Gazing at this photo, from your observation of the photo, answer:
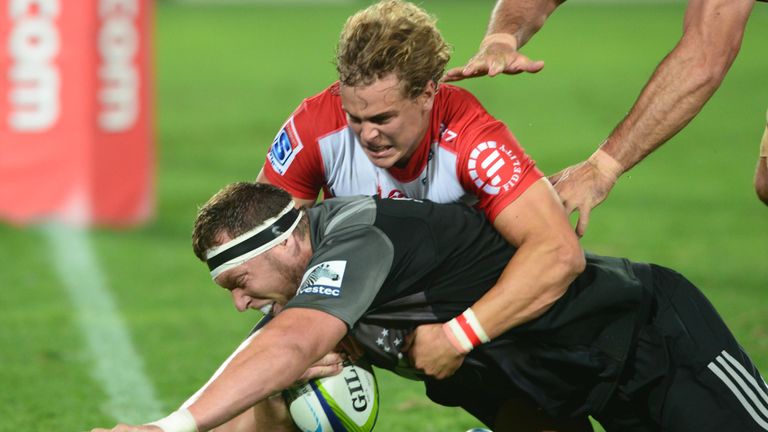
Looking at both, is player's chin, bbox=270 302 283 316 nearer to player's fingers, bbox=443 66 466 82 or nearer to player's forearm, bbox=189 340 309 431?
player's forearm, bbox=189 340 309 431

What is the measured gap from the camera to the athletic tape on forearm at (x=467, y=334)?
4.34 metres


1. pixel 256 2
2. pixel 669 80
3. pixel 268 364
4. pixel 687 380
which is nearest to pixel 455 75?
pixel 669 80

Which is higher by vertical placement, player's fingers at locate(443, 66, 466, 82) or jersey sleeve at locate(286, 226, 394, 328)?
player's fingers at locate(443, 66, 466, 82)

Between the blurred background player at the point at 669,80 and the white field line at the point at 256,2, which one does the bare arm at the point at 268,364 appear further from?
the white field line at the point at 256,2

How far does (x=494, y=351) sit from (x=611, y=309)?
0.45m

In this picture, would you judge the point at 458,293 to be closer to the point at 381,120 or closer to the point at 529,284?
the point at 529,284

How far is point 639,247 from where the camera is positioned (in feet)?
35.0

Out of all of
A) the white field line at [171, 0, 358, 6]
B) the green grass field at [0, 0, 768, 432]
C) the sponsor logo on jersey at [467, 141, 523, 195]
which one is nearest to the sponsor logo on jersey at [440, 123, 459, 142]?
the sponsor logo on jersey at [467, 141, 523, 195]

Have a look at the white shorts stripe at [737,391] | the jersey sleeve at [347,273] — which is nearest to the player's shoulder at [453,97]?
the jersey sleeve at [347,273]

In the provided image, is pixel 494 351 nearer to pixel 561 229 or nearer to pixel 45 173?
pixel 561 229

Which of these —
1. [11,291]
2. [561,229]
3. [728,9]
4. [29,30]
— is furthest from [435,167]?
[29,30]

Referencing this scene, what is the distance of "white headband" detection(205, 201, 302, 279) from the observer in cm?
418

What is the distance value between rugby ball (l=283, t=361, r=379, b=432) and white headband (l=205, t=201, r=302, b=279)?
687mm

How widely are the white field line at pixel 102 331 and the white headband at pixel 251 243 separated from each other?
2.27 m
